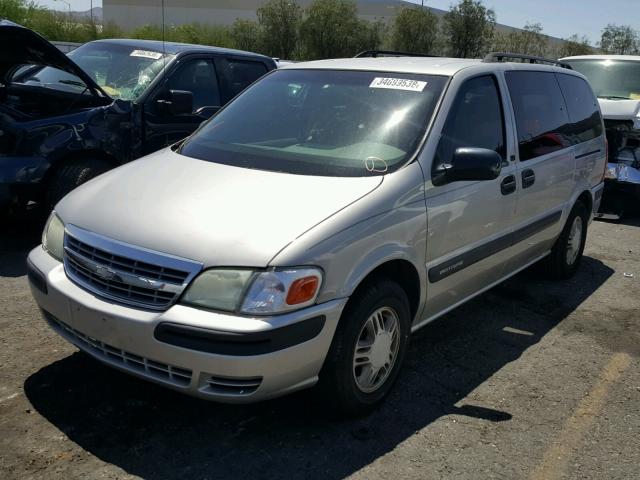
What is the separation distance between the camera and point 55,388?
3.45 m

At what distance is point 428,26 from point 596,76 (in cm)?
3494

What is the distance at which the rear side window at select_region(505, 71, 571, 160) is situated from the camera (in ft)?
15.0

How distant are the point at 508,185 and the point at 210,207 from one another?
2081 millimetres

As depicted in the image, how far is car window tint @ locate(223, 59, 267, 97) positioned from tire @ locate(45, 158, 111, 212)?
1.81 metres

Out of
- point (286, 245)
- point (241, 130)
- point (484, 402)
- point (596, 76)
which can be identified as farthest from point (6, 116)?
point (596, 76)

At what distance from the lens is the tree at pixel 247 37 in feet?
146

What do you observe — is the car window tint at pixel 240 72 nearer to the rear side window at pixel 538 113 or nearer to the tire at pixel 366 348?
the rear side window at pixel 538 113

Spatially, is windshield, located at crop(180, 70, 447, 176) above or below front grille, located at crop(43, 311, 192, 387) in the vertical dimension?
above

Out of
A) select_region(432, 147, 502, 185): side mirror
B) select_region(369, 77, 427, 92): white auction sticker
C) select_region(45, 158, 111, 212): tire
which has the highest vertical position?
select_region(369, 77, 427, 92): white auction sticker

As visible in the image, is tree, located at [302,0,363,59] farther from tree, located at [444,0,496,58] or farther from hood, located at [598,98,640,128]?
hood, located at [598,98,640,128]

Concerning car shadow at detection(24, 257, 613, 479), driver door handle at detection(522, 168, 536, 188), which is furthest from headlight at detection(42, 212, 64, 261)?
driver door handle at detection(522, 168, 536, 188)

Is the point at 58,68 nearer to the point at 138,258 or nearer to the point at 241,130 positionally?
the point at 241,130

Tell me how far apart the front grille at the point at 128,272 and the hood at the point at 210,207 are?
0.15 feet

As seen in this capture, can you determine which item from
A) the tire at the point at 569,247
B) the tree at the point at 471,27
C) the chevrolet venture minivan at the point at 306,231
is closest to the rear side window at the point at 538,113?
the chevrolet venture minivan at the point at 306,231
